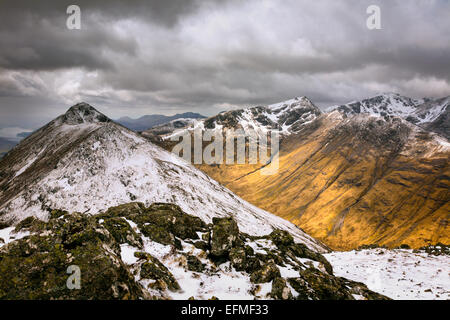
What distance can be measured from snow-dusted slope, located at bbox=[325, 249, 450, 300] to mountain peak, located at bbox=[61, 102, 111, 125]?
158 meters

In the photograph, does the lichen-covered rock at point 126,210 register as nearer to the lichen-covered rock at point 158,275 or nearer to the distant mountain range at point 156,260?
the distant mountain range at point 156,260

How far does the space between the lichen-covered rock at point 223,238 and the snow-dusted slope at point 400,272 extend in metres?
19.6

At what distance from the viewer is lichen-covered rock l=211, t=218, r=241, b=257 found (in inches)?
858

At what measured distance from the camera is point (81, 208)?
63.5m

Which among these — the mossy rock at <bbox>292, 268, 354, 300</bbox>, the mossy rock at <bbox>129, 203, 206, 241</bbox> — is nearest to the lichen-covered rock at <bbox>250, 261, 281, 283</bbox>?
the mossy rock at <bbox>292, 268, 354, 300</bbox>

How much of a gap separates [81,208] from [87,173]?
17.9 metres

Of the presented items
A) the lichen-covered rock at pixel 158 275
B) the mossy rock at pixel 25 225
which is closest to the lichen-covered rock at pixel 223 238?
the lichen-covered rock at pixel 158 275

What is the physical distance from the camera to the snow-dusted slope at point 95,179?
66.2 meters

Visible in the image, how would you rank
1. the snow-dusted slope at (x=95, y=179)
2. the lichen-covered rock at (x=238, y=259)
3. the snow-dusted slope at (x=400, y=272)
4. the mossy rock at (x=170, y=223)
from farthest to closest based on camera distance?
the snow-dusted slope at (x=95, y=179)
the snow-dusted slope at (x=400, y=272)
the mossy rock at (x=170, y=223)
the lichen-covered rock at (x=238, y=259)

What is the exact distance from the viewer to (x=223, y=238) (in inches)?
884

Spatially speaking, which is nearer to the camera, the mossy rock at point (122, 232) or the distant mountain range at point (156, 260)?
the distant mountain range at point (156, 260)

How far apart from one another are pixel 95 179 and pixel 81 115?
9613 cm
